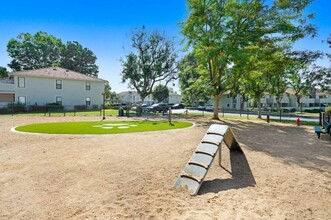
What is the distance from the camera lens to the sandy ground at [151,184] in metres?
3.53

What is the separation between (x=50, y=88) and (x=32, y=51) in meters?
23.9

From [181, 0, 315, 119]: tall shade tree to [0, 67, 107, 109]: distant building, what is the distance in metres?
23.8

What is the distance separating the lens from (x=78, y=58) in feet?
185

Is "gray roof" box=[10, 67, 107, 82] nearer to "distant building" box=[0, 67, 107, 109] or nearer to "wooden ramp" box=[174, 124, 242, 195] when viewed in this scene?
"distant building" box=[0, 67, 107, 109]

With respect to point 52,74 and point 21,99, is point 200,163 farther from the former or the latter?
point 52,74

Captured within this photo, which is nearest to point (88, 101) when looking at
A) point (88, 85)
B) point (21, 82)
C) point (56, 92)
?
point (88, 85)

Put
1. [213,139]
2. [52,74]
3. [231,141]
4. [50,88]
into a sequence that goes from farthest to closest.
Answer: [52,74], [50,88], [231,141], [213,139]

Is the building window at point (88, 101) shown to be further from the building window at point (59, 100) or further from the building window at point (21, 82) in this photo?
the building window at point (21, 82)

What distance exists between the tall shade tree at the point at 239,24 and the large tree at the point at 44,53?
45540mm

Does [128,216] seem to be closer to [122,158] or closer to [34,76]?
[122,158]

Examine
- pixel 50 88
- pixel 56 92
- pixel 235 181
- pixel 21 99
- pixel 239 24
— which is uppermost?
pixel 239 24

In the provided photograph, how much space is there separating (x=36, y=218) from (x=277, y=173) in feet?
17.6

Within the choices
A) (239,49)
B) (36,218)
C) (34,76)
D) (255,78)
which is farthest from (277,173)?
(34,76)

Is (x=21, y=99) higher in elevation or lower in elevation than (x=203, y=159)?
higher
